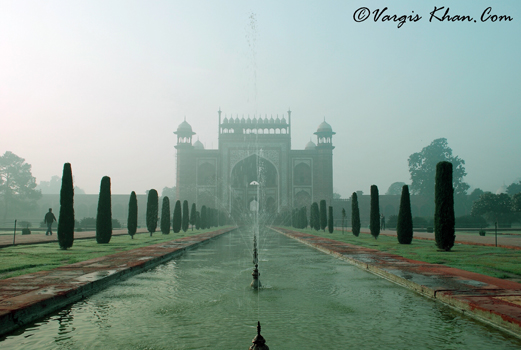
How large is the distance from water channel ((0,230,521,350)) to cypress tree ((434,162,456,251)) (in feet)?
15.6

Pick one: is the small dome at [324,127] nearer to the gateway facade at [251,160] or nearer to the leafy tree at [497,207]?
the gateway facade at [251,160]

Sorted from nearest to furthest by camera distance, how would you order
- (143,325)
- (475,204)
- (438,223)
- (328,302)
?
(143,325), (328,302), (438,223), (475,204)

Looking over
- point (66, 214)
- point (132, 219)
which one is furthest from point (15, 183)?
point (66, 214)

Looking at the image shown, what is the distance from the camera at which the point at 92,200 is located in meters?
45.8

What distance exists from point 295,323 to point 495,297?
1.69 m

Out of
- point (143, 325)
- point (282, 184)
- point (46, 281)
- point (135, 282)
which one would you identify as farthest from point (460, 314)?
point (282, 184)

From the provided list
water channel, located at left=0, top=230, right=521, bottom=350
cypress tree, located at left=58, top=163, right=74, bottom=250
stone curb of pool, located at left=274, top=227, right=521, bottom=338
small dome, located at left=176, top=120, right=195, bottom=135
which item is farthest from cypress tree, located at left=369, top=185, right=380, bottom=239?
small dome, located at left=176, top=120, right=195, bottom=135

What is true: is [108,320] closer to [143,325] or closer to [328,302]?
[143,325]

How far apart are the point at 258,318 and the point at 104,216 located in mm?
9526

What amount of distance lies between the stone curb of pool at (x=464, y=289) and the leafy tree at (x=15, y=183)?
41429mm

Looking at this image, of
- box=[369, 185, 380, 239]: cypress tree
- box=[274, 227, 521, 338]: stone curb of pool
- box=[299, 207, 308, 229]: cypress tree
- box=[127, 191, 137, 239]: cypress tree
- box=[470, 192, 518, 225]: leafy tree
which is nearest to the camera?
box=[274, 227, 521, 338]: stone curb of pool

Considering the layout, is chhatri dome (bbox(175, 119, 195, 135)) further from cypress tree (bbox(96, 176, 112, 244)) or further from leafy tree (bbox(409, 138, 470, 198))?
cypress tree (bbox(96, 176, 112, 244))

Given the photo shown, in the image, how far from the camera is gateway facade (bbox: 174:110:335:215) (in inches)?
1556

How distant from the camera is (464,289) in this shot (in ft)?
12.7
